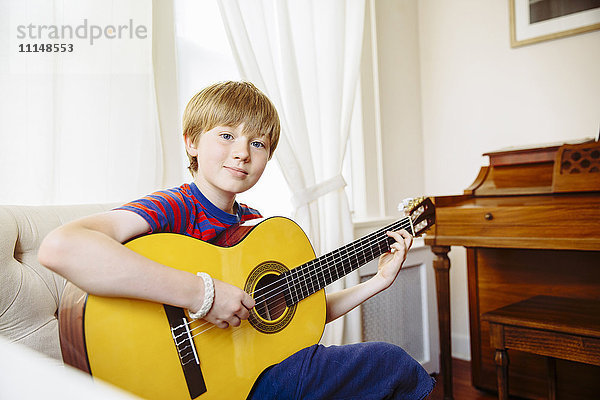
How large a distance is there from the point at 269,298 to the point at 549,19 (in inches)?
81.4

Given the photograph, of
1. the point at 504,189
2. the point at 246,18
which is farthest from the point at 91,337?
the point at 504,189

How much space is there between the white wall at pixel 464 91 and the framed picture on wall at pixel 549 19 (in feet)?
0.13

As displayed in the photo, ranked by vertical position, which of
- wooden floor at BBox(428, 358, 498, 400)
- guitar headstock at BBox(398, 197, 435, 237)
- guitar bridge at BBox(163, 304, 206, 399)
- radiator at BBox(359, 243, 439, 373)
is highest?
guitar headstock at BBox(398, 197, 435, 237)

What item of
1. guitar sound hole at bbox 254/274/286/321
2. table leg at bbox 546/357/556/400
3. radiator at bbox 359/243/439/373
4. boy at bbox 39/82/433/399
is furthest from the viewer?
radiator at bbox 359/243/439/373

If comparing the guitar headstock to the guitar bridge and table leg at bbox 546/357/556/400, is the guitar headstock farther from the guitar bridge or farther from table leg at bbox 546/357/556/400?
table leg at bbox 546/357/556/400

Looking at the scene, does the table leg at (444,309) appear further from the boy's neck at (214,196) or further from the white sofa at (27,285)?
the white sofa at (27,285)

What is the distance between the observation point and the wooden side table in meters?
1.47

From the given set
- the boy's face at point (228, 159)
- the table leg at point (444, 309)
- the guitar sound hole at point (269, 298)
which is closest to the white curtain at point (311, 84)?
the table leg at point (444, 309)

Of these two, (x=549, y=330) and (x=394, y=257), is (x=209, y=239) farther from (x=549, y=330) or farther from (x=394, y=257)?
(x=549, y=330)

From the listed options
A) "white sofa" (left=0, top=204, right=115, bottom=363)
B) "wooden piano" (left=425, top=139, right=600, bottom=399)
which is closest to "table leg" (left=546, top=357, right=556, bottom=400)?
"wooden piano" (left=425, top=139, right=600, bottom=399)

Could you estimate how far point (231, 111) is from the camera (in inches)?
42.2

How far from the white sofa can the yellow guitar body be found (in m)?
0.22

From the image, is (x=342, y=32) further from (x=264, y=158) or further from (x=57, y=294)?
(x=57, y=294)

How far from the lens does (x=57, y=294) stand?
1022 mm
